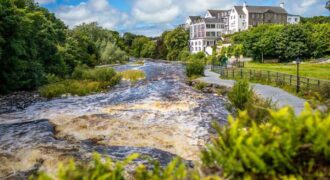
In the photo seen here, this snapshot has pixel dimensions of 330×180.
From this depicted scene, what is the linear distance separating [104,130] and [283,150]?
573 inches

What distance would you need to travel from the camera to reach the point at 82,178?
443cm

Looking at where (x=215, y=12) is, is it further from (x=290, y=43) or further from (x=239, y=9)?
(x=290, y=43)

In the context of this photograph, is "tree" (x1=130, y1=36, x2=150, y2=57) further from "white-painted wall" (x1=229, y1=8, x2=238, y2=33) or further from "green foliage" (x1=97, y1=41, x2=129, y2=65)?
"green foliage" (x1=97, y1=41, x2=129, y2=65)

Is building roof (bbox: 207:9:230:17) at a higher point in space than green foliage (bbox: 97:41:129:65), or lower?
higher

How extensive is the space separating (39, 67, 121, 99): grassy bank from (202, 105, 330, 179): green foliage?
29642 mm

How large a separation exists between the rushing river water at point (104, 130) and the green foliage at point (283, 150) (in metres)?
9.00

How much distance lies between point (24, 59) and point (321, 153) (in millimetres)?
38322

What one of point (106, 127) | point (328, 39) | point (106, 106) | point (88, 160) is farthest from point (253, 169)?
point (328, 39)

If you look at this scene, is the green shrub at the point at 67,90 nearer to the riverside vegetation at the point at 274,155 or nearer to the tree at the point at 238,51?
the riverside vegetation at the point at 274,155

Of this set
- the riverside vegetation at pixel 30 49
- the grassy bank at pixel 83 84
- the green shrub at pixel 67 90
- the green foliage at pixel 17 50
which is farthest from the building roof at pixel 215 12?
the green shrub at pixel 67 90

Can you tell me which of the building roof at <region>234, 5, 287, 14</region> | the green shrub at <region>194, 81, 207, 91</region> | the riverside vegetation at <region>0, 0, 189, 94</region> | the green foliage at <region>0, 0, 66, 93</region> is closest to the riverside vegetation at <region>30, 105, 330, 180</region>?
the green shrub at <region>194, 81, 207, 91</region>

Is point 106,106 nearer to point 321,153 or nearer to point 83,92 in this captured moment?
point 83,92

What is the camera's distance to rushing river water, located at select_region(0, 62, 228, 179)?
1430cm

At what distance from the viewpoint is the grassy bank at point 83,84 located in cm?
3375
